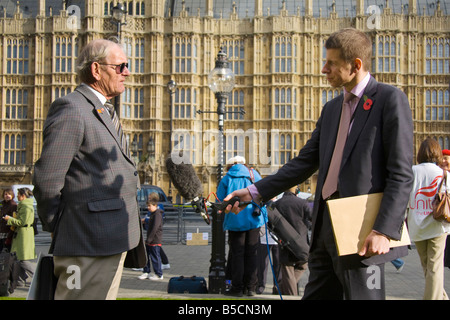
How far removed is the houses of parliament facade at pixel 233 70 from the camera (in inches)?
1430

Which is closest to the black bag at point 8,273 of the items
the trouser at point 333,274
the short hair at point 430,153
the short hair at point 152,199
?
the short hair at point 152,199

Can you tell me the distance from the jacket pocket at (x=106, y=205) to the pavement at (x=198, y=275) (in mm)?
3118

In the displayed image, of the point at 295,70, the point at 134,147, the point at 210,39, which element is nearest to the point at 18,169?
the point at 134,147

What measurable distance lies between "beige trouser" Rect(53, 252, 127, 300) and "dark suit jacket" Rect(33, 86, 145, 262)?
0.05 metres

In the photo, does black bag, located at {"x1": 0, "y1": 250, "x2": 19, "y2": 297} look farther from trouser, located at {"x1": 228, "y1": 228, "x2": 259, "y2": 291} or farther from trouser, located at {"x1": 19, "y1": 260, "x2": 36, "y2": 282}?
trouser, located at {"x1": 228, "y1": 228, "x2": 259, "y2": 291}

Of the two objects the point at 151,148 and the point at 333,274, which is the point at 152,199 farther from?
the point at 151,148

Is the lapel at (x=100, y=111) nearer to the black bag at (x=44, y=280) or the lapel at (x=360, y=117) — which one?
the black bag at (x=44, y=280)

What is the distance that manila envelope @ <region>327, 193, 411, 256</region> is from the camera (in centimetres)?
272

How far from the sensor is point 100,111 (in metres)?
3.30

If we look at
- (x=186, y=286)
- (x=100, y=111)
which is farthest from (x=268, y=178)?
(x=186, y=286)

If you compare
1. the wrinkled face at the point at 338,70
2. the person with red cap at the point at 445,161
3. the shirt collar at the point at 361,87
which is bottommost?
the person with red cap at the point at 445,161

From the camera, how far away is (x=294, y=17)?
120ft

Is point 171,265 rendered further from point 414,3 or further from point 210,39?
point 414,3

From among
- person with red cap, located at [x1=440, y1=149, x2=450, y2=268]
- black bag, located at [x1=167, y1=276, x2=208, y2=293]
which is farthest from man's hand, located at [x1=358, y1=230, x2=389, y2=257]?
black bag, located at [x1=167, y1=276, x2=208, y2=293]
